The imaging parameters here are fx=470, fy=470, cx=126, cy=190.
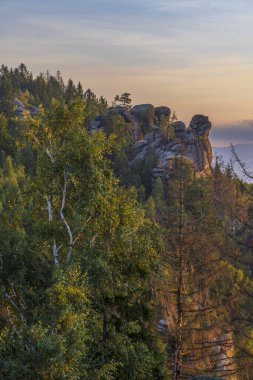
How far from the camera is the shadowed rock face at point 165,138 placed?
351ft

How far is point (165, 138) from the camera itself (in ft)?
380

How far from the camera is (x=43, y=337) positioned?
55.3ft

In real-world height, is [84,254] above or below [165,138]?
below

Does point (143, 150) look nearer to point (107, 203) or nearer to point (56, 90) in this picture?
point (56, 90)

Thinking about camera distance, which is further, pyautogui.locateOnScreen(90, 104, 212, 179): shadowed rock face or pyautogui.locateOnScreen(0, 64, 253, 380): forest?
pyautogui.locateOnScreen(90, 104, 212, 179): shadowed rock face

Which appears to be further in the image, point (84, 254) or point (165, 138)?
point (165, 138)

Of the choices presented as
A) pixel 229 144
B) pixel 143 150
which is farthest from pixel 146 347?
pixel 143 150

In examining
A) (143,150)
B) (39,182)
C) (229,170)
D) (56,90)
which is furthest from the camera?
(56,90)

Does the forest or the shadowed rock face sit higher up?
the shadowed rock face

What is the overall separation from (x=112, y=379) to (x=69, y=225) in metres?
6.99

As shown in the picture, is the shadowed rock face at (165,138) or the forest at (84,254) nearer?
the forest at (84,254)

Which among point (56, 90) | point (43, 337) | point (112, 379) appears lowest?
point (112, 379)

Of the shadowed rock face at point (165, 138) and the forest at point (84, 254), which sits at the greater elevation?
the shadowed rock face at point (165, 138)

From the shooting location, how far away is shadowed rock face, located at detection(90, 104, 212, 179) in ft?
351
